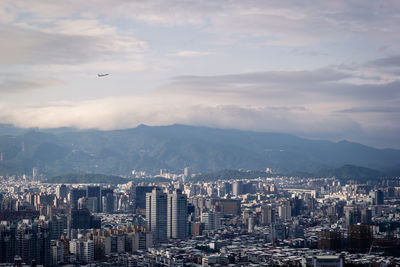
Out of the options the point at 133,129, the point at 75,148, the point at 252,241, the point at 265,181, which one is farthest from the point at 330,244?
the point at 133,129

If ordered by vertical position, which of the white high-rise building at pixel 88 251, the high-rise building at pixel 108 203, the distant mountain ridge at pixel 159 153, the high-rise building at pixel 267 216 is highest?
the distant mountain ridge at pixel 159 153

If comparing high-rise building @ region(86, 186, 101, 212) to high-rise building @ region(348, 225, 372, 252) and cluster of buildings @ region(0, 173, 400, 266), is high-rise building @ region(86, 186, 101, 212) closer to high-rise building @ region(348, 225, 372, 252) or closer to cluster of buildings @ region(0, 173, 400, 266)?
cluster of buildings @ region(0, 173, 400, 266)

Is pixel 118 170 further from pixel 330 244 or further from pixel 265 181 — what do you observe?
pixel 330 244

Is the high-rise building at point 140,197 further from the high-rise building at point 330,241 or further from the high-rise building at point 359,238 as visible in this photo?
the high-rise building at point 359,238

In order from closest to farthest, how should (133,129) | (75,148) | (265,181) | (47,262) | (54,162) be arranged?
(47,262) < (265,181) < (54,162) < (75,148) < (133,129)

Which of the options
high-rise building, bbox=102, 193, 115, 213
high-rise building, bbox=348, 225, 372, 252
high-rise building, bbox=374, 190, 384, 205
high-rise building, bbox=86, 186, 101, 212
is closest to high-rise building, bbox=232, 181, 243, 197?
high-rise building, bbox=374, 190, 384, 205

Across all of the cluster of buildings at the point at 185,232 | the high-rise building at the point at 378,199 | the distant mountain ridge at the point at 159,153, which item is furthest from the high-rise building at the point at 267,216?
the distant mountain ridge at the point at 159,153
